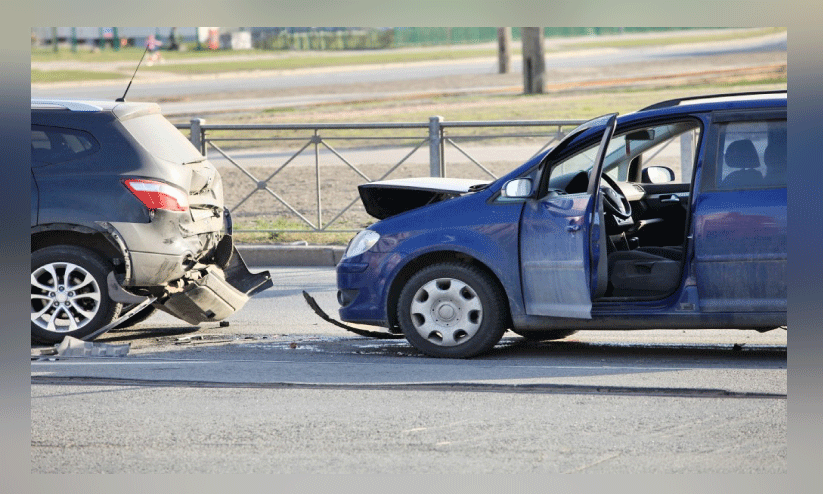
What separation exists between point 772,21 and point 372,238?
3.42m

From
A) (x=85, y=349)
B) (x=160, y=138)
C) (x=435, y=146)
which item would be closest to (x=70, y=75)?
(x=435, y=146)

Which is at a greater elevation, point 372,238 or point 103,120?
point 103,120

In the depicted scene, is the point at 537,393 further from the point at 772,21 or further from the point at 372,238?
the point at 772,21

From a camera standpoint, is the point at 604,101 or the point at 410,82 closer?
the point at 604,101

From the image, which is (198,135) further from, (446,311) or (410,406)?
(410,406)

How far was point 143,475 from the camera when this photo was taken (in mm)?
5340

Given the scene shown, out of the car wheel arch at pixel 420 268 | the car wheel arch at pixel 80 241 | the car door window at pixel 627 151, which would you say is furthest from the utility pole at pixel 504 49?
the car wheel arch at pixel 420 268

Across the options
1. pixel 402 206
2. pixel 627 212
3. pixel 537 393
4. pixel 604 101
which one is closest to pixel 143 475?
pixel 537 393

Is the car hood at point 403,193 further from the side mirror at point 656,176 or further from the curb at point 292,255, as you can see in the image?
the curb at point 292,255

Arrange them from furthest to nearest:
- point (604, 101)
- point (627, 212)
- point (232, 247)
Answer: point (604, 101) → point (232, 247) → point (627, 212)

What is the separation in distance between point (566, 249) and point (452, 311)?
88 cm

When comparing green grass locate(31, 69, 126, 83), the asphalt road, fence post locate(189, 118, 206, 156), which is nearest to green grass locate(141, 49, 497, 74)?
green grass locate(31, 69, 126, 83)

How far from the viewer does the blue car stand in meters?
7.45

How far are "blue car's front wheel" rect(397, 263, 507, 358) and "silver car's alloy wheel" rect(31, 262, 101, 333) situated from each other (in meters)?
2.29
